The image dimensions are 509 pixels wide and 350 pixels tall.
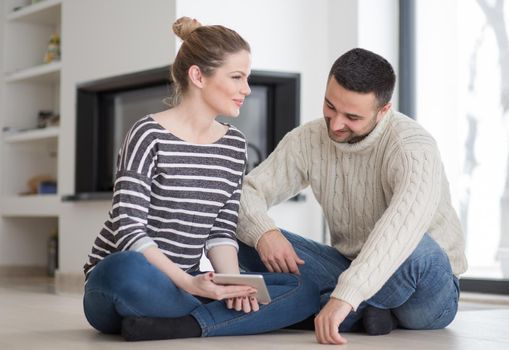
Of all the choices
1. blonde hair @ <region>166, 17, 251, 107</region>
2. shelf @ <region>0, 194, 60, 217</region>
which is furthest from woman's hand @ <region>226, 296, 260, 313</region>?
shelf @ <region>0, 194, 60, 217</region>

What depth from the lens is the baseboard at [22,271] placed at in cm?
567

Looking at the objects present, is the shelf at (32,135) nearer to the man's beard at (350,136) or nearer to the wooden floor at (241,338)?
the wooden floor at (241,338)

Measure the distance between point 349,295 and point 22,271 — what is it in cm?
409

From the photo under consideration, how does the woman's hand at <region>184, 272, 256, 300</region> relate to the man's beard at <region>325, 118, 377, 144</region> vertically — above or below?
below

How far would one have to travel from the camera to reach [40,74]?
537 cm

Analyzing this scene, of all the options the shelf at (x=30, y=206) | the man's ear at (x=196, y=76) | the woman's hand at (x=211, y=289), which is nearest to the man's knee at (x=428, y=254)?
the woman's hand at (x=211, y=289)

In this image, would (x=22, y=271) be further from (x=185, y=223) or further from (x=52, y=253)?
(x=185, y=223)

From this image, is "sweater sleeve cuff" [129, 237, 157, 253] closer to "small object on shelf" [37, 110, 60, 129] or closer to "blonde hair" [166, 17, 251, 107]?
"blonde hair" [166, 17, 251, 107]

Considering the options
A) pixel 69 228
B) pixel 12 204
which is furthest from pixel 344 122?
pixel 12 204

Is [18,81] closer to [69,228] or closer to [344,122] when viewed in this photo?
[69,228]

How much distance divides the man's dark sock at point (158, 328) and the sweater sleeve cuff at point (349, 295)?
1.20ft

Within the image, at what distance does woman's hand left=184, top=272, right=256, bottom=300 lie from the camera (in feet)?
6.53

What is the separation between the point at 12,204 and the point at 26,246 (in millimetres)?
367

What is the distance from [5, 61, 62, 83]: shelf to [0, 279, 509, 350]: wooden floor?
2.29m
